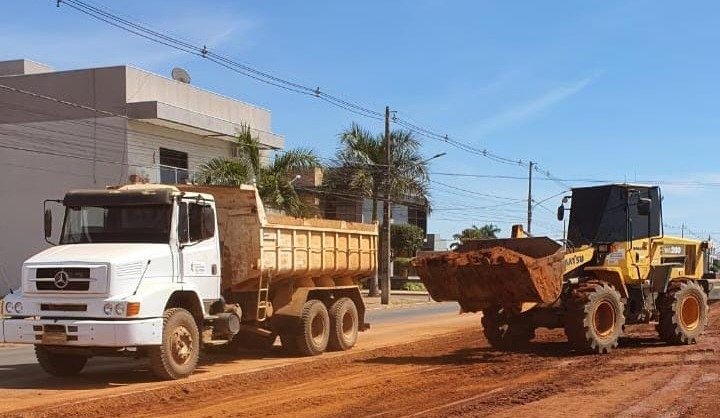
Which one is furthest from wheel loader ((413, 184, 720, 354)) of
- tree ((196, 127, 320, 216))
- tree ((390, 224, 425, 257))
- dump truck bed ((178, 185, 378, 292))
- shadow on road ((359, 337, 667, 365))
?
tree ((390, 224, 425, 257))

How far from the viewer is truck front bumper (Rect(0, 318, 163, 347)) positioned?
458 inches

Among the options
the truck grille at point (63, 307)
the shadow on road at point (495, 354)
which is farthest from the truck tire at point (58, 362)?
the shadow on road at point (495, 354)

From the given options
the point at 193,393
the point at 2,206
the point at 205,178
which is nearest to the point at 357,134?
the point at 205,178

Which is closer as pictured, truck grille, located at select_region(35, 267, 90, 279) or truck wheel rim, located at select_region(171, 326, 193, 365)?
truck grille, located at select_region(35, 267, 90, 279)

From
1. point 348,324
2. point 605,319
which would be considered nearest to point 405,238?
point 348,324

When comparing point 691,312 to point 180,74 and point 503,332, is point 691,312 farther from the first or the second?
point 180,74

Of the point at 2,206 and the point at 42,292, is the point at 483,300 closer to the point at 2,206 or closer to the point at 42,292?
the point at 42,292

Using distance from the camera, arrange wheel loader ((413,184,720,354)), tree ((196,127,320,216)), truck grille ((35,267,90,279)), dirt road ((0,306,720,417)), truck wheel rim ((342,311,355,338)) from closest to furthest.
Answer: dirt road ((0,306,720,417)), truck grille ((35,267,90,279)), wheel loader ((413,184,720,354)), truck wheel rim ((342,311,355,338)), tree ((196,127,320,216))

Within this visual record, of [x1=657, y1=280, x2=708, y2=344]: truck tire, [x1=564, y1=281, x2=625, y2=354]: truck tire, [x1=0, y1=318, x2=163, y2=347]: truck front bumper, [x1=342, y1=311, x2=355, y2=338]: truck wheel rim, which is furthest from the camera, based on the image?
[x1=342, y1=311, x2=355, y2=338]: truck wheel rim

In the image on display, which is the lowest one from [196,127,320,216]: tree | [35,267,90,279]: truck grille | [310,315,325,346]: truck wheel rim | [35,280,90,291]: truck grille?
[310,315,325,346]: truck wheel rim

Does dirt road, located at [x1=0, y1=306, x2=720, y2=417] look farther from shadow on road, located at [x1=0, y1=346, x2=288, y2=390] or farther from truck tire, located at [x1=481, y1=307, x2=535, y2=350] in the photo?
truck tire, located at [x1=481, y1=307, x2=535, y2=350]

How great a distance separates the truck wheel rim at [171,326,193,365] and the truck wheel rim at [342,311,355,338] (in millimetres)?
5146

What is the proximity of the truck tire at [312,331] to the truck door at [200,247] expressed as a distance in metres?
2.44

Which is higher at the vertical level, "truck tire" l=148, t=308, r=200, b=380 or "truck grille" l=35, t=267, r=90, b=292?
"truck grille" l=35, t=267, r=90, b=292
